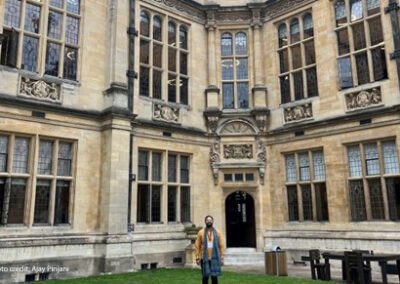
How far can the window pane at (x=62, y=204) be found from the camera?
1316 centimetres

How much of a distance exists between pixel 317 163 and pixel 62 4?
37.4 ft

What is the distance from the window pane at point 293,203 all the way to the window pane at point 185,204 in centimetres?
421

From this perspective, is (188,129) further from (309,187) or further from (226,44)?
(309,187)

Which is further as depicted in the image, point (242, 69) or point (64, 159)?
point (242, 69)

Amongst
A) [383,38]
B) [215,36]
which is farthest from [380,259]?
[215,36]

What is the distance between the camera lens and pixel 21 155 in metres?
12.6

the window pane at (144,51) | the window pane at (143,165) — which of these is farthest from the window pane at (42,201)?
the window pane at (144,51)

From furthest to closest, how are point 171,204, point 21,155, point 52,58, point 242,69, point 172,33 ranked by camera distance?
point 242,69
point 172,33
point 171,204
point 52,58
point 21,155

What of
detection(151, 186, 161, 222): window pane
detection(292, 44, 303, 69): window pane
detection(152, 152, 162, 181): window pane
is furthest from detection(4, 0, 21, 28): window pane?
detection(292, 44, 303, 69): window pane

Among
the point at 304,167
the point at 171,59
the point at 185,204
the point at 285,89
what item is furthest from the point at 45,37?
the point at 304,167

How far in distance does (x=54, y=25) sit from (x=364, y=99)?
452 inches

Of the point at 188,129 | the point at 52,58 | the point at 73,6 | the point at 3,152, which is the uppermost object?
the point at 73,6

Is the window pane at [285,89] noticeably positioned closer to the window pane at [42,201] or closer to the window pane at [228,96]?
the window pane at [228,96]

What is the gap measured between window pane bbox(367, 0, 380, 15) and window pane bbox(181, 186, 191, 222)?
9.95 metres
